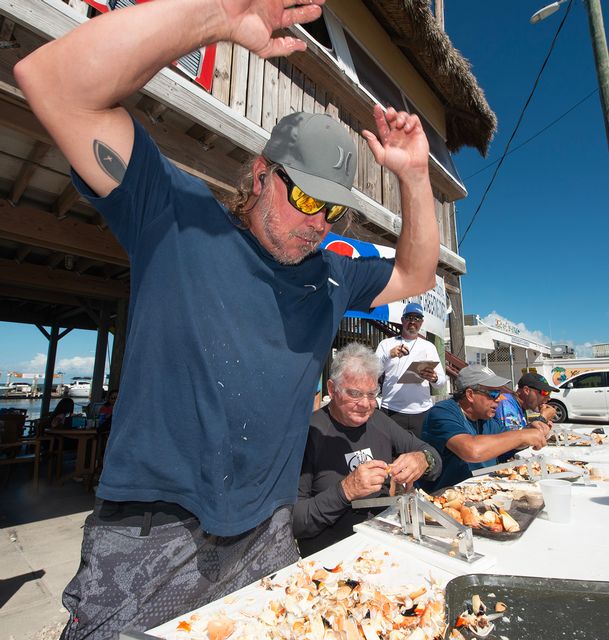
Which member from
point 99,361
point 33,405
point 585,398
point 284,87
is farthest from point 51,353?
point 33,405

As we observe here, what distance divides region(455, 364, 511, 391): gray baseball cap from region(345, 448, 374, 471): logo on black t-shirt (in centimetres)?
128

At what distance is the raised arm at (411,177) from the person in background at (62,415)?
810 cm

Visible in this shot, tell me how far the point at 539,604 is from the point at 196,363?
1.10 meters

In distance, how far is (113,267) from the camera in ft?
24.3

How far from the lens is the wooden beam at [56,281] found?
680 centimetres

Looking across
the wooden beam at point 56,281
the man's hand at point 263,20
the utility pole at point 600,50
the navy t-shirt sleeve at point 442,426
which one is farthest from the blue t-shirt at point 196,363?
the wooden beam at point 56,281

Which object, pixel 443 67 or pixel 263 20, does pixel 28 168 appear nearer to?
pixel 263 20

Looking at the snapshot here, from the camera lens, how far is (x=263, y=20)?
1.06 m

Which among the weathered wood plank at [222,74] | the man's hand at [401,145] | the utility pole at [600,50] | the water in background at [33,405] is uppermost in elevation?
the utility pole at [600,50]

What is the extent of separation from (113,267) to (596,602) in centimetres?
792

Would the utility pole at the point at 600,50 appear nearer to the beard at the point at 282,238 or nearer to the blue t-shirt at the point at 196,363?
the beard at the point at 282,238

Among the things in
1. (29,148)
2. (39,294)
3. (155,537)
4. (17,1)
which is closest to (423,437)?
(155,537)

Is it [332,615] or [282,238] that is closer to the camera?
[332,615]

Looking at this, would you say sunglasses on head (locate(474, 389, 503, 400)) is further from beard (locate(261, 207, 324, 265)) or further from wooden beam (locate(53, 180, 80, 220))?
wooden beam (locate(53, 180, 80, 220))
